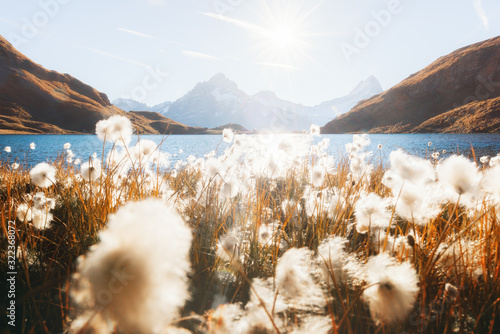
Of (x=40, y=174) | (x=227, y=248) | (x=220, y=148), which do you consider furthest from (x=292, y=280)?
(x=220, y=148)

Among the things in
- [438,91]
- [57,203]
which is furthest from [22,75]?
[438,91]

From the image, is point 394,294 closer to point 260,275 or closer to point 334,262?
point 334,262

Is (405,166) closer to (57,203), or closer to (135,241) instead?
(135,241)

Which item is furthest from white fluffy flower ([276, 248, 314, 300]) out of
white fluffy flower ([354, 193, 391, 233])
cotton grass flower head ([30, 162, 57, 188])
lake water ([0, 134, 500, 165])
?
cotton grass flower head ([30, 162, 57, 188])

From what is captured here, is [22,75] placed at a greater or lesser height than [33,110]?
greater

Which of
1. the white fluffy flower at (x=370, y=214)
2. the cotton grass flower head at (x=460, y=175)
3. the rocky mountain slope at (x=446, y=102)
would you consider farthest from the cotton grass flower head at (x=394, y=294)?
the rocky mountain slope at (x=446, y=102)

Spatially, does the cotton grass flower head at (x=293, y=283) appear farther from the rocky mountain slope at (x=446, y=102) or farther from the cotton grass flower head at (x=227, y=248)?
the rocky mountain slope at (x=446, y=102)

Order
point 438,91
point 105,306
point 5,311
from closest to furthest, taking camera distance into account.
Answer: point 105,306 < point 5,311 < point 438,91
